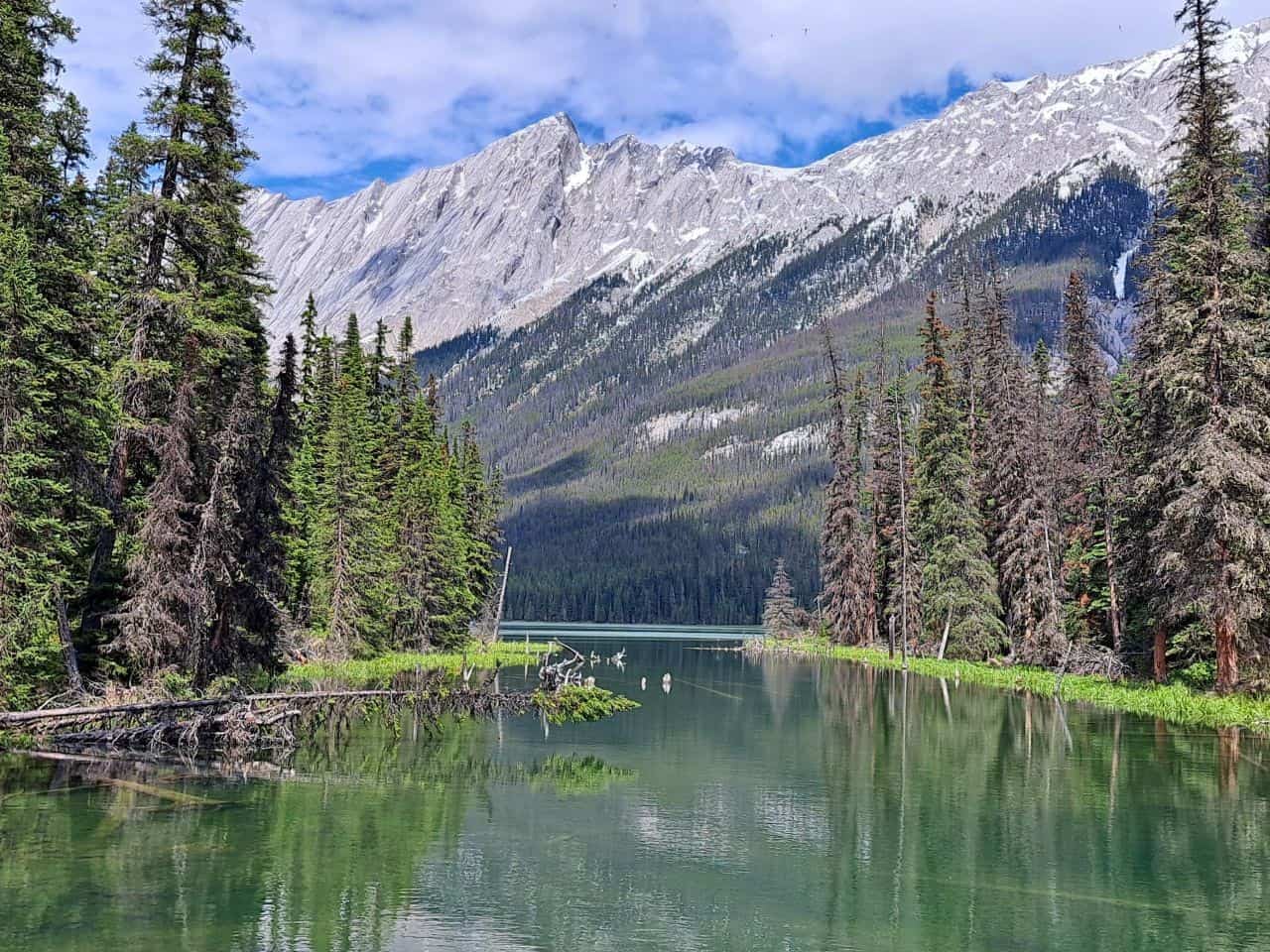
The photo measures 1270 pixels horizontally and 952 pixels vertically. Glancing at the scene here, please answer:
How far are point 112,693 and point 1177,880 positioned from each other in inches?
904

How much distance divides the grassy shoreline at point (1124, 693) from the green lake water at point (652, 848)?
11.1ft

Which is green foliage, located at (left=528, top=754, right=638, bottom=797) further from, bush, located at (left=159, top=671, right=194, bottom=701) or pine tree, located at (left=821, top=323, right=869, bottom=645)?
pine tree, located at (left=821, top=323, right=869, bottom=645)

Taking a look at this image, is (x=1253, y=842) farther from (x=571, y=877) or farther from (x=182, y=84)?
(x=182, y=84)

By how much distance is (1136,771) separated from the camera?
2419 cm

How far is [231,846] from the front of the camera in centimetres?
1606

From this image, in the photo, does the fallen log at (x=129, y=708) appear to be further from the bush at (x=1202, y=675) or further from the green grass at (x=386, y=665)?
the bush at (x=1202, y=675)

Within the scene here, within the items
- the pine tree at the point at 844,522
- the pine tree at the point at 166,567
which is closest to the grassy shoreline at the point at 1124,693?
the pine tree at the point at 844,522

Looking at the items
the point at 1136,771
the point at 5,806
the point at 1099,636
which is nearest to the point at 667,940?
the point at 5,806

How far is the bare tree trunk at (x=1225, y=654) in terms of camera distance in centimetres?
3234

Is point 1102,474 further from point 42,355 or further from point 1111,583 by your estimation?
point 42,355

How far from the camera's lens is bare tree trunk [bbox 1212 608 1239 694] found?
3234 cm

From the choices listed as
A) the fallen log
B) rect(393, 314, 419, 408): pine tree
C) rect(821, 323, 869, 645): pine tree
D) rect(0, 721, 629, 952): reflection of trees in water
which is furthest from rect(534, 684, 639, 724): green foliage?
rect(821, 323, 869, 645): pine tree

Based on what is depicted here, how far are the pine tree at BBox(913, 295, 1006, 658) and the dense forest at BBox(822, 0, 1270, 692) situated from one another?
5.2 inches

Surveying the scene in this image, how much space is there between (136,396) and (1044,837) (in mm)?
24174
